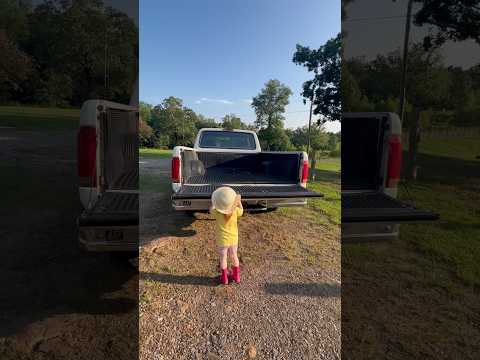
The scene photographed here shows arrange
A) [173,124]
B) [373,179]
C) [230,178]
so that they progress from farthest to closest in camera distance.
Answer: [173,124] → [230,178] → [373,179]

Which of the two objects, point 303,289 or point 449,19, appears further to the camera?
point 303,289

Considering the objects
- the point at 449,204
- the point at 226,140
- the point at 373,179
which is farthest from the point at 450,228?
the point at 226,140

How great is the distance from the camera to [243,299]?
231cm

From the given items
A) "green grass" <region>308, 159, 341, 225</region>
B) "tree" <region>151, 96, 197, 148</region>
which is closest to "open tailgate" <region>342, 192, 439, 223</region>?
"green grass" <region>308, 159, 341, 225</region>

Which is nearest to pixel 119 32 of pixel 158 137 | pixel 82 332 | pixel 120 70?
pixel 120 70

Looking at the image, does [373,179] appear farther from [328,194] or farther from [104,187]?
[328,194]

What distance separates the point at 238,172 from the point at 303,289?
2.39 m

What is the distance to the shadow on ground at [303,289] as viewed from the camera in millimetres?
2439

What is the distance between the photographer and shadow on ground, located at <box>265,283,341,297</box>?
244 centimetres

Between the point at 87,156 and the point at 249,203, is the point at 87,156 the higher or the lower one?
the higher one

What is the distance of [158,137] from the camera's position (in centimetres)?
985

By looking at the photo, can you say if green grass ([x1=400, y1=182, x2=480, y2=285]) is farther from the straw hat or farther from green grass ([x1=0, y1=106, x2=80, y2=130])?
green grass ([x1=0, y1=106, x2=80, y2=130])

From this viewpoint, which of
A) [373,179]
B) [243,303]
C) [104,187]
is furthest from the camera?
[243,303]

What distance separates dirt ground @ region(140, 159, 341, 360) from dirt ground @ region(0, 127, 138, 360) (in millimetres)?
504
